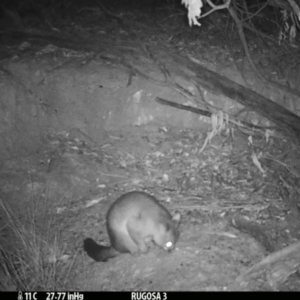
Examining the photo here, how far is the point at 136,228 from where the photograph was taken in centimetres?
412

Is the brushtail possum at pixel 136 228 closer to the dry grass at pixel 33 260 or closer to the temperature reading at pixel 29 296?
the dry grass at pixel 33 260

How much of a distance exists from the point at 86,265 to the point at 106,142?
7.85 feet

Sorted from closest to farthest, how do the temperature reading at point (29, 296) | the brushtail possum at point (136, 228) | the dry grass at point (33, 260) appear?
the temperature reading at point (29, 296), the dry grass at point (33, 260), the brushtail possum at point (136, 228)

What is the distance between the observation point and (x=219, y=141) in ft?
20.4

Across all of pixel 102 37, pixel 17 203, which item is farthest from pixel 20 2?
pixel 17 203

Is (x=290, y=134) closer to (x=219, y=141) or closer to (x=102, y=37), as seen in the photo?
(x=219, y=141)

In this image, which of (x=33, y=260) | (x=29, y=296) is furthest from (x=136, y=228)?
(x=29, y=296)

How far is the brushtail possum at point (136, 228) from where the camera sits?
4.10m

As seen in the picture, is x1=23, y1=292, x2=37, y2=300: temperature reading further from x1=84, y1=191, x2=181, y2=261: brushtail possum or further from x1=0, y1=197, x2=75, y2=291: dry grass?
x1=84, y1=191, x2=181, y2=261: brushtail possum

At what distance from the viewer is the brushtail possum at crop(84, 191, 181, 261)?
4102 millimetres

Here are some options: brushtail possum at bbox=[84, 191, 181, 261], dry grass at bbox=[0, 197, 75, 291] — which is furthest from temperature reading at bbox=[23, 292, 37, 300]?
brushtail possum at bbox=[84, 191, 181, 261]

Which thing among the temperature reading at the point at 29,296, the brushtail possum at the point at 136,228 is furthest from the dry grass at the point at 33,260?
the brushtail possum at the point at 136,228

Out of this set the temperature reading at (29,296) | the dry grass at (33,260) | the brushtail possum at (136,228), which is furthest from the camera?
the brushtail possum at (136,228)

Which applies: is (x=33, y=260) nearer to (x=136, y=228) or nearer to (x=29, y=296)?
(x=29, y=296)
